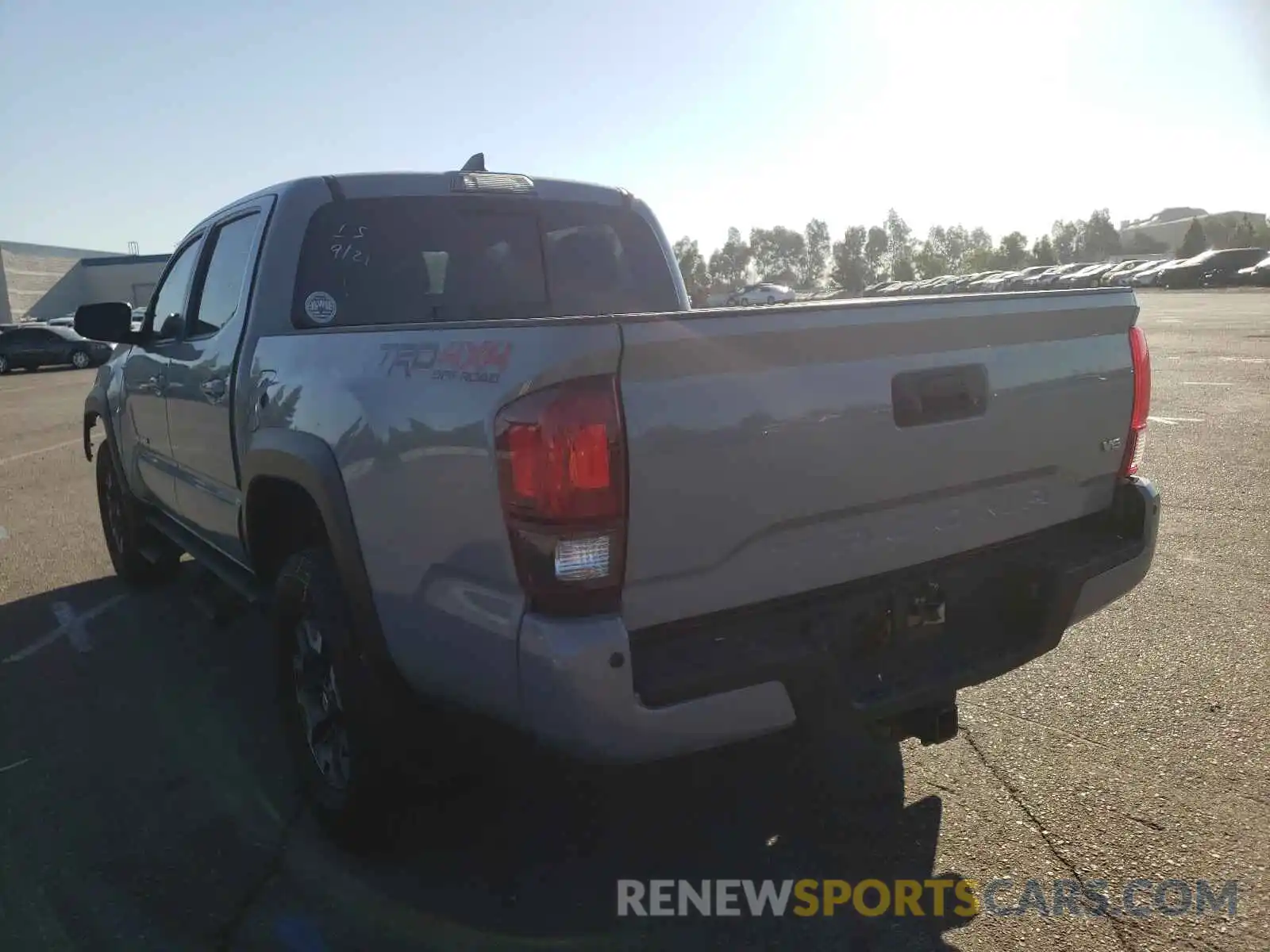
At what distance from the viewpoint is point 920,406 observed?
8.52 ft

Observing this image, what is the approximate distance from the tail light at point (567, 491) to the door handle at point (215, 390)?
82.2 inches

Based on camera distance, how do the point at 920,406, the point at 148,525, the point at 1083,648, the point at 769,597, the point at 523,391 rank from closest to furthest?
the point at 523,391, the point at 769,597, the point at 920,406, the point at 1083,648, the point at 148,525

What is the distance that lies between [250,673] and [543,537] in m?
3.02

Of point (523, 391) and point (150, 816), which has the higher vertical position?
point (523, 391)

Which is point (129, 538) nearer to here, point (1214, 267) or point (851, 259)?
point (1214, 267)

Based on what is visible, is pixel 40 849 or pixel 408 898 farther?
pixel 40 849

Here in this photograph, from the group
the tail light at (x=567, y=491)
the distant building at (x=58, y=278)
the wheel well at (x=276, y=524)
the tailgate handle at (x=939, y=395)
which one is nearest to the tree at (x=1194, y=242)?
the distant building at (x=58, y=278)

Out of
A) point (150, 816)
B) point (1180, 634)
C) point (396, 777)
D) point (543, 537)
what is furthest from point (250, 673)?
point (1180, 634)

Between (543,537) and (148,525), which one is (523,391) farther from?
(148,525)

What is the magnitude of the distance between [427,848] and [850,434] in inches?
70.5

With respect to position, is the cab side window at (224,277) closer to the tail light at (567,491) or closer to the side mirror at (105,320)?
the side mirror at (105,320)

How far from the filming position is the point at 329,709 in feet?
9.89

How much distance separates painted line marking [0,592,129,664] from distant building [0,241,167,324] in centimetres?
7383

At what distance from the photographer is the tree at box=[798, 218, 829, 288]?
122 metres
